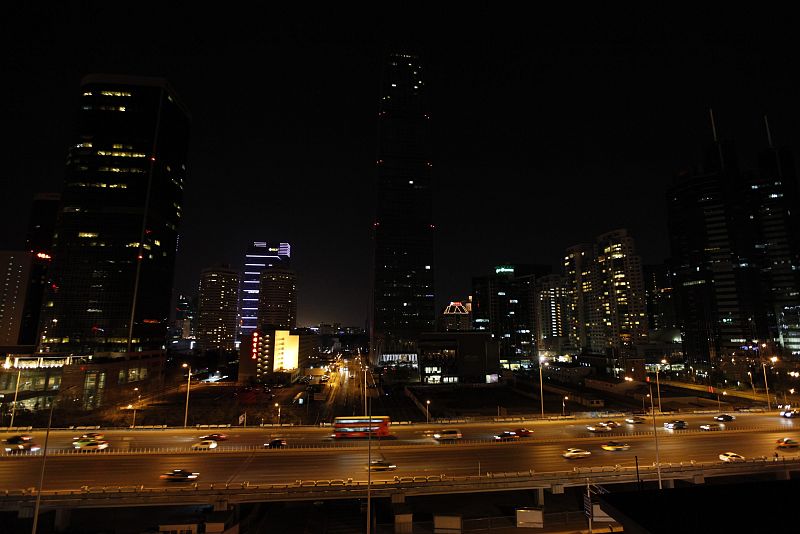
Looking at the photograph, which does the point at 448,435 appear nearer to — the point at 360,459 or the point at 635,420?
the point at 360,459

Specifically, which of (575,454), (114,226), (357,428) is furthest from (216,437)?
(114,226)

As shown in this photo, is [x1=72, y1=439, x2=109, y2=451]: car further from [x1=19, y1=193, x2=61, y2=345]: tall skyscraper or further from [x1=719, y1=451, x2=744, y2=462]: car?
[x1=19, y1=193, x2=61, y2=345]: tall skyscraper

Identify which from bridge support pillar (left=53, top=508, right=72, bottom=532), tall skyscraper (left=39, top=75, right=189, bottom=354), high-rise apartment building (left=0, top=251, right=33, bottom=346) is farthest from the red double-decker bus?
high-rise apartment building (left=0, top=251, right=33, bottom=346)

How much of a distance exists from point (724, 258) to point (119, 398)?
194 m

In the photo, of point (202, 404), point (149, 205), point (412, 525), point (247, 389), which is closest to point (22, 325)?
point (149, 205)

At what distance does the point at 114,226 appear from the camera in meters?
117

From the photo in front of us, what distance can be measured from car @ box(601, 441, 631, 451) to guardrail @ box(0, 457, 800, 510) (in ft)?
13.9

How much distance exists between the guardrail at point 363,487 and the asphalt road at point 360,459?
179 centimetres

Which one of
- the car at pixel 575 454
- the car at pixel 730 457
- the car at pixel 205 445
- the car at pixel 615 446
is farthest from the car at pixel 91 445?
the car at pixel 730 457

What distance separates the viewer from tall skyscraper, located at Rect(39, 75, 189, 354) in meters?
113

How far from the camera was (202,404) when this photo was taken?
83938mm

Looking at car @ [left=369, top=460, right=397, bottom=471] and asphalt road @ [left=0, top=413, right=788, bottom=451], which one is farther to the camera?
asphalt road @ [left=0, top=413, right=788, bottom=451]

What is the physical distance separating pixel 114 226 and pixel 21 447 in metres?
96.1

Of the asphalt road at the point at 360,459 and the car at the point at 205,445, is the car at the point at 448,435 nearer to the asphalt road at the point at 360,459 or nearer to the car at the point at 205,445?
the asphalt road at the point at 360,459
